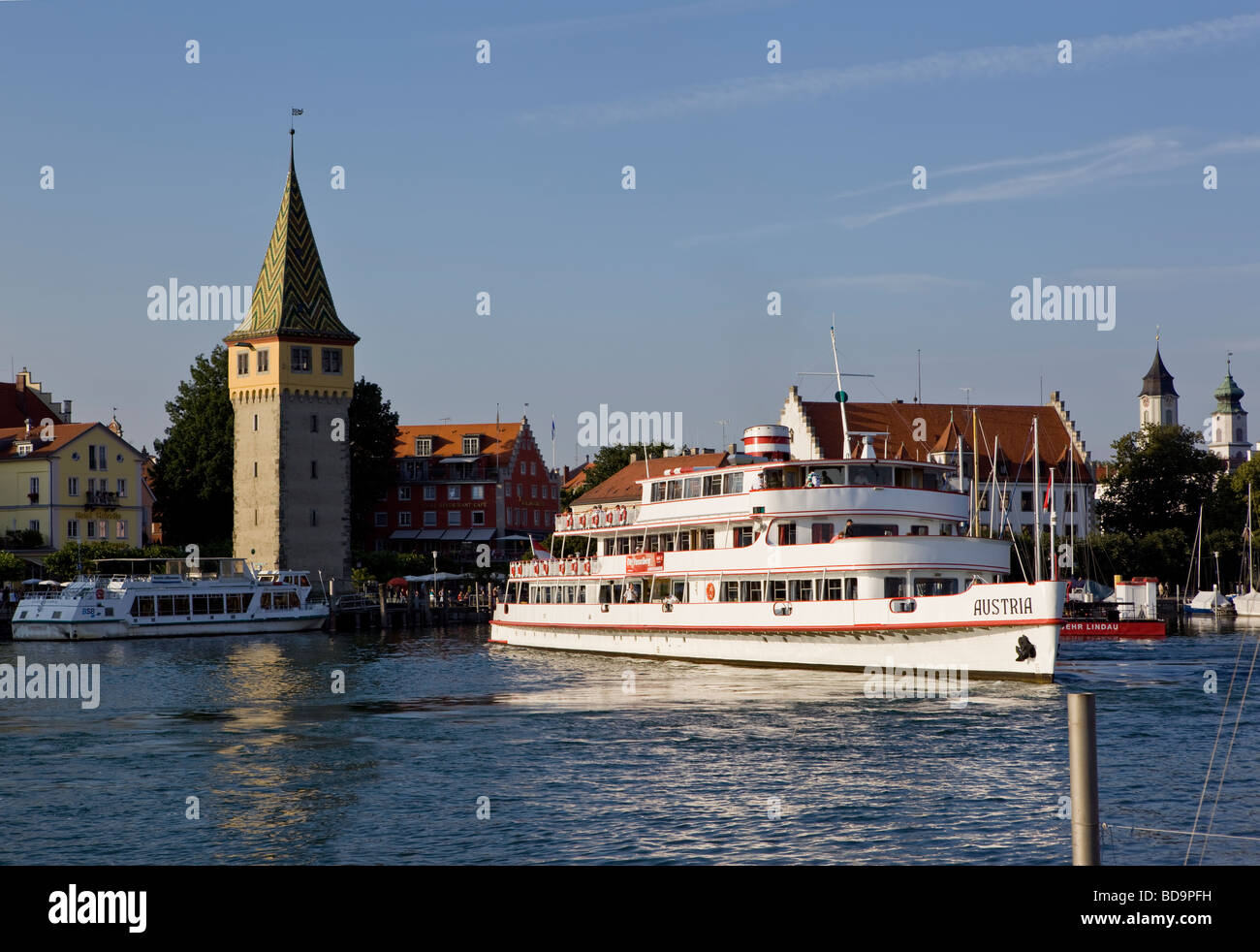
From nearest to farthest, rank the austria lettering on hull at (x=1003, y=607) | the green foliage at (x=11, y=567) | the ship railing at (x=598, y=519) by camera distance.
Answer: the austria lettering on hull at (x=1003, y=607)
the ship railing at (x=598, y=519)
the green foliage at (x=11, y=567)

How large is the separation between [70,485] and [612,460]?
155 feet

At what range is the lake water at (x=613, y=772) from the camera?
2283 centimetres

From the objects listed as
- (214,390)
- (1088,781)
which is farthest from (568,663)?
(214,390)

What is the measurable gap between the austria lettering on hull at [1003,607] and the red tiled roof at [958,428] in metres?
67.8

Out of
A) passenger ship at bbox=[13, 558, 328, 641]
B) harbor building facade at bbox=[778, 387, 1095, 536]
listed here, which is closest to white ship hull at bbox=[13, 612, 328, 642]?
passenger ship at bbox=[13, 558, 328, 641]

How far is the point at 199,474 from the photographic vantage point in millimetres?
108500

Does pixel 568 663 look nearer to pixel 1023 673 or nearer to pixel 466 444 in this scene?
pixel 1023 673

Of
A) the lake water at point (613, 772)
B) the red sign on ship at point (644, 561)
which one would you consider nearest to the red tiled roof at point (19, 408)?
the red sign on ship at point (644, 561)

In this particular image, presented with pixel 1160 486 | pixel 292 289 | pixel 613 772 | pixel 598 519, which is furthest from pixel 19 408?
pixel 613 772

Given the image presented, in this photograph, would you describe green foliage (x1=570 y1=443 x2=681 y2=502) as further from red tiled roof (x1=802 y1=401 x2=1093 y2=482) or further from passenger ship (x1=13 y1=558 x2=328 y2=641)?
passenger ship (x1=13 y1=558 x2=328 y2=641)

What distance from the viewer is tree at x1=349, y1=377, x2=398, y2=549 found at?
114m

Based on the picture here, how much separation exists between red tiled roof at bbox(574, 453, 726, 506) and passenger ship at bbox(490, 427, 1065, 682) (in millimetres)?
49895

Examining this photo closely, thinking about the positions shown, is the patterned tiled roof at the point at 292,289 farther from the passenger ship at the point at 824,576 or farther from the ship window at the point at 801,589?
the ship window at the point at 801,589

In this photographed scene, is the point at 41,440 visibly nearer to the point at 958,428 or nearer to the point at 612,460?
the point at 612,460
